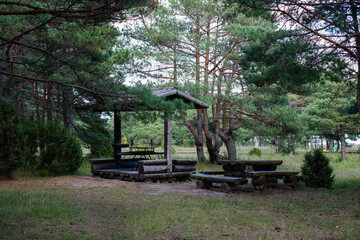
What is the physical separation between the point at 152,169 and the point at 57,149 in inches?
145

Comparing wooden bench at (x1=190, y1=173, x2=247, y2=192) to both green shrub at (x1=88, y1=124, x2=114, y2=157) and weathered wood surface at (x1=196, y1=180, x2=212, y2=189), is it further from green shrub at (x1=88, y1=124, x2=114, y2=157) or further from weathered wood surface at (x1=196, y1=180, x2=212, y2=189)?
green shrub at (x1=88, y1=124, x2=114, y2=157)

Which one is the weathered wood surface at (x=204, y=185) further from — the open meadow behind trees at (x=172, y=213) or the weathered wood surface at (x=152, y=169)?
the weathered wood surface at (x=152, y=169)

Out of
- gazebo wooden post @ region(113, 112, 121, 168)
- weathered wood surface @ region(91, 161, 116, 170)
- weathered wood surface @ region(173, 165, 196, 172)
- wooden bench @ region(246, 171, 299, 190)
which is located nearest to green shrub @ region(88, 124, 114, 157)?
weathered wood surface @ region(91, 161, 116, 170)

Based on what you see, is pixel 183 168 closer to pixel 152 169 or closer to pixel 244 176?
pixel 152 169

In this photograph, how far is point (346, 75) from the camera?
1005 cm

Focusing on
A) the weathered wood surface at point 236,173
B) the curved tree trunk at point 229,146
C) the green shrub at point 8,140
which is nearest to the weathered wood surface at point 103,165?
the green shrub at point 8,140

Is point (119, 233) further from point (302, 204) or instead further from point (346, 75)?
point (346, 75)

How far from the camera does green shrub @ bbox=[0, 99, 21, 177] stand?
34.8 ft

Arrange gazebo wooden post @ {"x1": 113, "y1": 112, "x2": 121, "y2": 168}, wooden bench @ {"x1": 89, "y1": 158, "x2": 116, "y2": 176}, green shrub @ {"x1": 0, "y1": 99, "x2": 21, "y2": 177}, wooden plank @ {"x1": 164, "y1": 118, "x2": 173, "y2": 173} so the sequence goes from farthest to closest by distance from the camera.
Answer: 1. gazebo wooden post @ {"x1": 113, "y1": 112, "x2": 121, "y2": 168}
2. wooden bench @ {"x1": 89, "y1": 158, "x2": 116, "y2": 176}
3. wooden plank @ {"x1": 164, "y1": 118, "x2": 173, "y2": 173}
4. green shrub @ {"x1": 0, "y1": 99, "x2": 21, "y2": 177}

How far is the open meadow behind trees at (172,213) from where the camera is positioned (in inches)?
208

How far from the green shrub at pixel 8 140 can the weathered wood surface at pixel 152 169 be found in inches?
158

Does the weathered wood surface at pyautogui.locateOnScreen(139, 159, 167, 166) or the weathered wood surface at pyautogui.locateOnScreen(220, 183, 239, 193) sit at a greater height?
the weathered wood surface at pyautogui.locateOnScreen(139, 159, 167, 166)

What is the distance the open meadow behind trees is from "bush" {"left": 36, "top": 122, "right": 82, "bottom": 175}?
2407 mm

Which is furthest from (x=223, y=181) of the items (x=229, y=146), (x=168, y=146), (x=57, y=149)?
(x=229, y=146)
